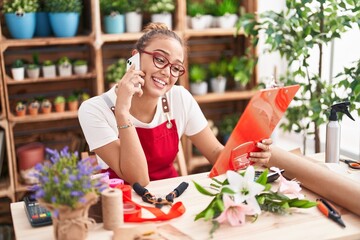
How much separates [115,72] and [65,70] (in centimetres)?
34

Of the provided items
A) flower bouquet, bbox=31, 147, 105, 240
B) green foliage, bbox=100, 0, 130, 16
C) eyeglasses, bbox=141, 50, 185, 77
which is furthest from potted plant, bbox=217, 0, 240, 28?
flower bouquet, bbox=31, 147, 105, 240

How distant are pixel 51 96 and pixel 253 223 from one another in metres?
2.40

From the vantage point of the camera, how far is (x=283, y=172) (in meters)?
1.68

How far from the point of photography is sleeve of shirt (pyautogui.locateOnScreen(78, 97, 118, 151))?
1.86 m

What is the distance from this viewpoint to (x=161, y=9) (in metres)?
3.20

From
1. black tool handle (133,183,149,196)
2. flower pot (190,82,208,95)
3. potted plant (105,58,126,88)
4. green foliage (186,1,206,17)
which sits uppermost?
green foliage (186,1,206,17)

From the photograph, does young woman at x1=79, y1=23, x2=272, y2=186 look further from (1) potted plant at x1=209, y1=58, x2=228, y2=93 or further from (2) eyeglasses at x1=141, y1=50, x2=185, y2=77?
(1) potted plant at x1=209, y1=58, x2=228, y2=93

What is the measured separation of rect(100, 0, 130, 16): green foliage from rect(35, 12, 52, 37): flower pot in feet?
1.23

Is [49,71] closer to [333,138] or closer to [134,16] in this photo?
[134,16]

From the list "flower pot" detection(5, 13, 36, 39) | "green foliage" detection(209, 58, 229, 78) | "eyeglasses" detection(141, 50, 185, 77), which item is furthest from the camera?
"green foliage" detection(209, 58, 229, 78)

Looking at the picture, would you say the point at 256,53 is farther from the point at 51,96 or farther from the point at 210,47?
the point at 51,96

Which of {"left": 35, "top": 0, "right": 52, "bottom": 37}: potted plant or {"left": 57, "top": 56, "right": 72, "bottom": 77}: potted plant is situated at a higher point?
{"left": 35, "top": 0, "right": 52, "bottom": 37}: potted plant

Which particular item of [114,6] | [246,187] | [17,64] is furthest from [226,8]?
[246,187]

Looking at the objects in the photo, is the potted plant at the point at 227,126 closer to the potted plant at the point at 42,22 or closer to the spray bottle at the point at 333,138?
the potted plant at the point at 42,22
